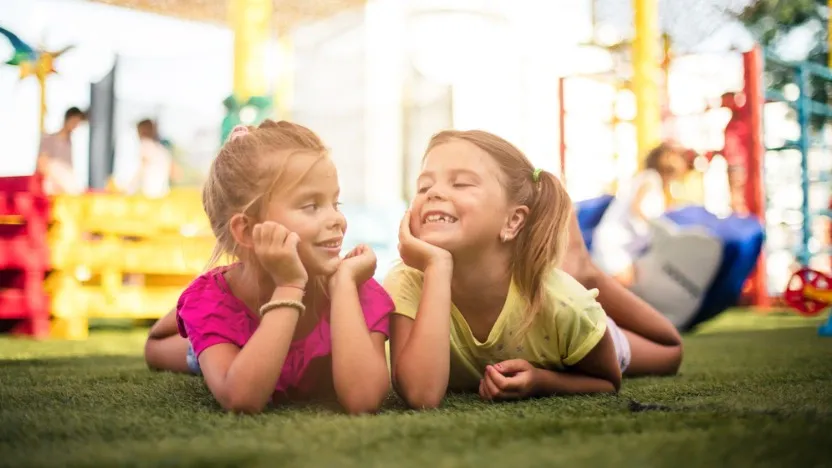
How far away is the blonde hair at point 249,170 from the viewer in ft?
4.92

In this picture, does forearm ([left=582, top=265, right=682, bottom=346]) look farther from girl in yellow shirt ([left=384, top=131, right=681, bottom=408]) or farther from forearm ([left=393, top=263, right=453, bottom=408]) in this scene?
forearm ([left=393, top=263, right=453, bottom=408])

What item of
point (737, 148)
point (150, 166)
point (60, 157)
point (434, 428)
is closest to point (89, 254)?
point (60, 157)

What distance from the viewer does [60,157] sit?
5.34m

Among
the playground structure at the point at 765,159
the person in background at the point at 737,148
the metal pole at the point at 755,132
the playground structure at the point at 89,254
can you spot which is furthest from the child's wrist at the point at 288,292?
the person in background at the point at 737,148

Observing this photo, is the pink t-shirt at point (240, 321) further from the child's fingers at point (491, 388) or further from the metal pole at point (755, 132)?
the metal pole at point (755, 132)

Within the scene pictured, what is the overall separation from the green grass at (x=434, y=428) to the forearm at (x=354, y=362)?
48mm

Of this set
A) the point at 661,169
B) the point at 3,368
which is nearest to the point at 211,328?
the point at 3,368

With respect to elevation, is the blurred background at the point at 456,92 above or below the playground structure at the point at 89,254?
above

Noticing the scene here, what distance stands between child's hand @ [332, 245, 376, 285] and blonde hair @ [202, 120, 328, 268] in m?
0.19

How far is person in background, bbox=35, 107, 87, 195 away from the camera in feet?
17.2

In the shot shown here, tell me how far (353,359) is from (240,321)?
27 centimetres

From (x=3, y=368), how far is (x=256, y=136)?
133 centimetres

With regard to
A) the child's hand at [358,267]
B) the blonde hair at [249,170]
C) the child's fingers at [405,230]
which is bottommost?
the child's hand at [358,267]

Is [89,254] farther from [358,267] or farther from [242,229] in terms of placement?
[358,267]
